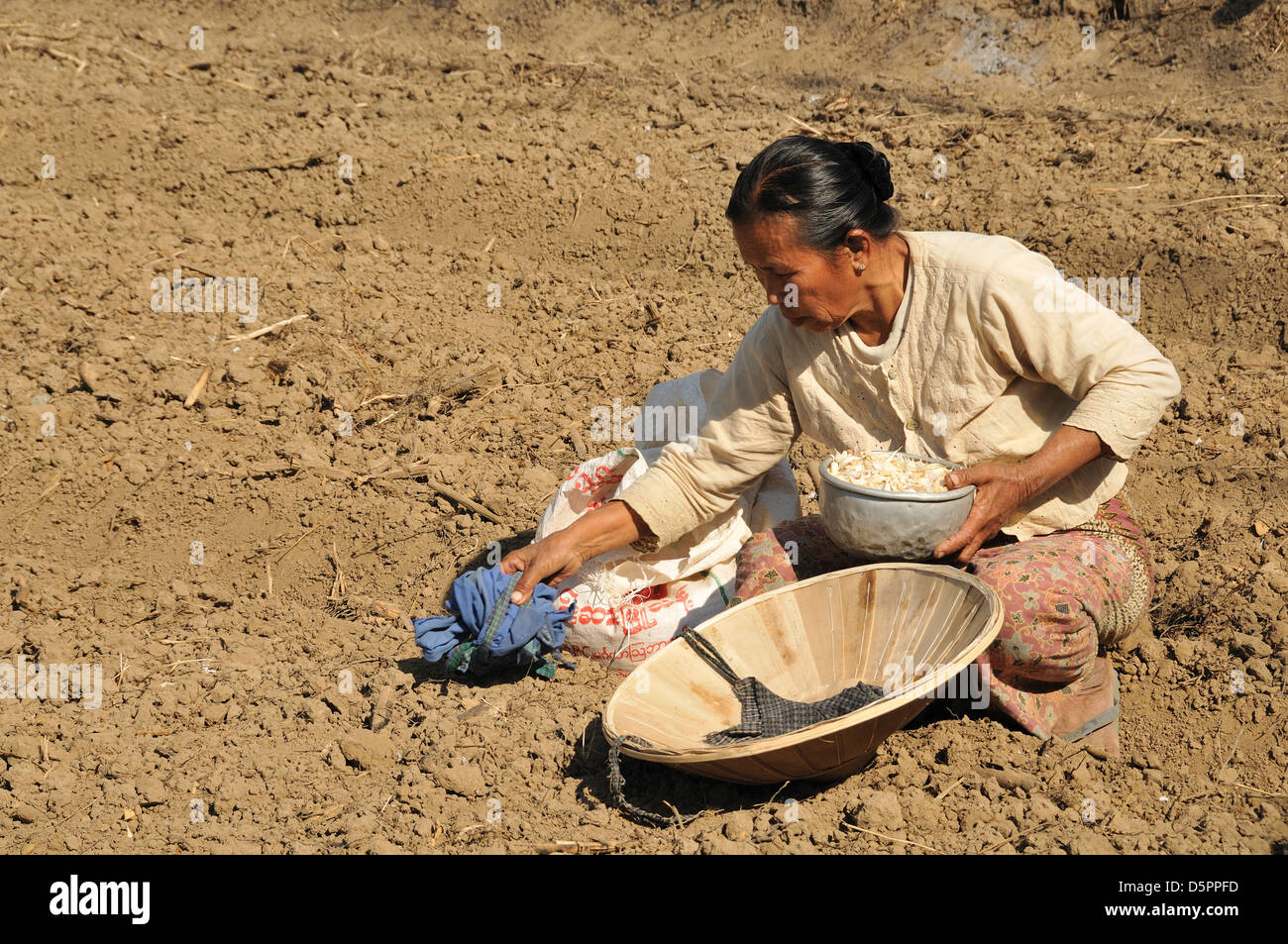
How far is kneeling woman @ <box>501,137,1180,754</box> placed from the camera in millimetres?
2484

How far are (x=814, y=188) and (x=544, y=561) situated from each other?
107cm

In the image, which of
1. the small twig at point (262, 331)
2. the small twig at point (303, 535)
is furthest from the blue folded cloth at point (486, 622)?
the small twig at point (262, 331)

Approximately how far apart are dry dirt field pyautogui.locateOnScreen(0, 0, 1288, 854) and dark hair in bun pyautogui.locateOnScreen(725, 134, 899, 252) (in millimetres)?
1146

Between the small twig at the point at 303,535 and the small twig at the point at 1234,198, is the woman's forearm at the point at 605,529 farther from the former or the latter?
the small twig at the point at 1234,198

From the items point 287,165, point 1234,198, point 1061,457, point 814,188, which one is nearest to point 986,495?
point 1061,457

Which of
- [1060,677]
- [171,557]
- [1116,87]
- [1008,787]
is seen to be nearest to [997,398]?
[1060,677]

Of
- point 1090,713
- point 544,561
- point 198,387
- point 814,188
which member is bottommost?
point 1090,713

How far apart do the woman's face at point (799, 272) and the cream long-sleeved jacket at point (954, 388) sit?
137mm

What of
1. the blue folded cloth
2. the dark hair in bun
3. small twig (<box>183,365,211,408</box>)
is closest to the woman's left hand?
the dark hair in bun

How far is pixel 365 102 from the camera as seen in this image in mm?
6223

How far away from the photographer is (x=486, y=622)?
2738 millimetres

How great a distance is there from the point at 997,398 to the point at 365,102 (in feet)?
15.0

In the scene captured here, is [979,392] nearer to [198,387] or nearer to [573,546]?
[573,546]

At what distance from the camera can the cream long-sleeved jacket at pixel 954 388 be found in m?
2.48
